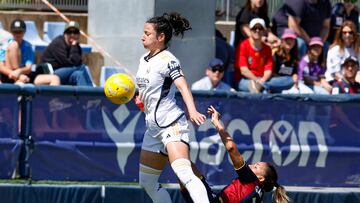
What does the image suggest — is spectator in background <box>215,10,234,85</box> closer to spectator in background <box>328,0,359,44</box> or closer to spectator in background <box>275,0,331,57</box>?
spectator in background <box>275,0,331,57</box>

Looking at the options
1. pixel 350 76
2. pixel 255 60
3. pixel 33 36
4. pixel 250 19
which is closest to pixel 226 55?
pixel 250 19

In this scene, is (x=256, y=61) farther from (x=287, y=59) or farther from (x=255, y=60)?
(x=287, y=59)

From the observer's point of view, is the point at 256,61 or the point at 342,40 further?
Answer: the point at 342,40

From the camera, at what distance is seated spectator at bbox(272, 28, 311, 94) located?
41.7 ft

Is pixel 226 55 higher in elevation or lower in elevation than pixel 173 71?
lower

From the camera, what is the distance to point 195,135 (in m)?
10.3

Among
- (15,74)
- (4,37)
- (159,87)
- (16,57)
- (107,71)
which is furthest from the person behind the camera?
(107,71)

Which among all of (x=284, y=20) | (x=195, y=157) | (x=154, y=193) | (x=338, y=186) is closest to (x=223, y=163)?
(x=195, y=157)

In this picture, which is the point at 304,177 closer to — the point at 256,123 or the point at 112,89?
the point at 256,123

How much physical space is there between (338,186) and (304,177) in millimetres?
398

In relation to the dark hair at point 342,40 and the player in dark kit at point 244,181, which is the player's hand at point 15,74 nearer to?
the player in dark kit at point 244,181

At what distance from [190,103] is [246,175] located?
2.53 feet

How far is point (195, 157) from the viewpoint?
1032cm

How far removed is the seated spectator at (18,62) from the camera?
452 inches
